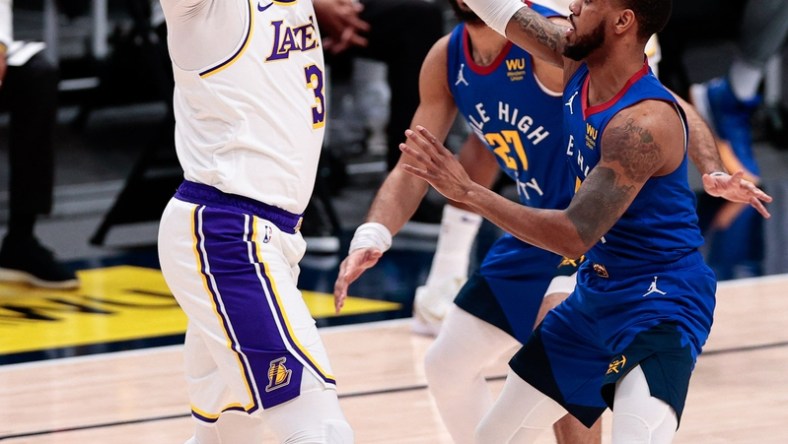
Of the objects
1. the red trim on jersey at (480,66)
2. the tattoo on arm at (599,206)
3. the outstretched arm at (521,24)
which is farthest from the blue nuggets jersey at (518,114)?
the tattoo on arm at (599,206)

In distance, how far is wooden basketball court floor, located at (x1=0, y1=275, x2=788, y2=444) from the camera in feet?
14.6

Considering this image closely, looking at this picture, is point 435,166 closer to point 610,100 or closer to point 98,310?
point 610,100

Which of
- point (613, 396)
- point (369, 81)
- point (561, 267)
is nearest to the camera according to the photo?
point (613, 396)

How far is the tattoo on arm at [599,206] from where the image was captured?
3.06m

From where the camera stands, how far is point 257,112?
336 cm

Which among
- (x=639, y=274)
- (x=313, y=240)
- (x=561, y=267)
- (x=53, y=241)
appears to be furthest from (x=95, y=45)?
(x=639, y=274)

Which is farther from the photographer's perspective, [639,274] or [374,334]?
[374,334]

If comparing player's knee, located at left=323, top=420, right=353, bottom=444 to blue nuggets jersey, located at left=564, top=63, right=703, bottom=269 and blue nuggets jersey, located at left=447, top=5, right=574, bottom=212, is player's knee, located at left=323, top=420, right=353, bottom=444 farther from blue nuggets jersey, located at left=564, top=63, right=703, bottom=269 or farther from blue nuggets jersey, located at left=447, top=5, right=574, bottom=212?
blue nuggets jersey, located at left=447, top=5, right=574, bottom=212

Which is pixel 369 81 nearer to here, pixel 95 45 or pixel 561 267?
pixel 95 45

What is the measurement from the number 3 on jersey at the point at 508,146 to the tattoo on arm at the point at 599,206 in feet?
2.97

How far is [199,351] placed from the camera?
3650 mm

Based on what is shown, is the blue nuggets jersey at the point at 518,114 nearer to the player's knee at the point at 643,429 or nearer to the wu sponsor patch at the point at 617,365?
the wu sponsor patch at the point at 617,365

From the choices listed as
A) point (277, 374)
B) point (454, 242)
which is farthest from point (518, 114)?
point (454, 242)

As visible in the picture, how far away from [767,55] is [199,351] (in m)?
5.90
